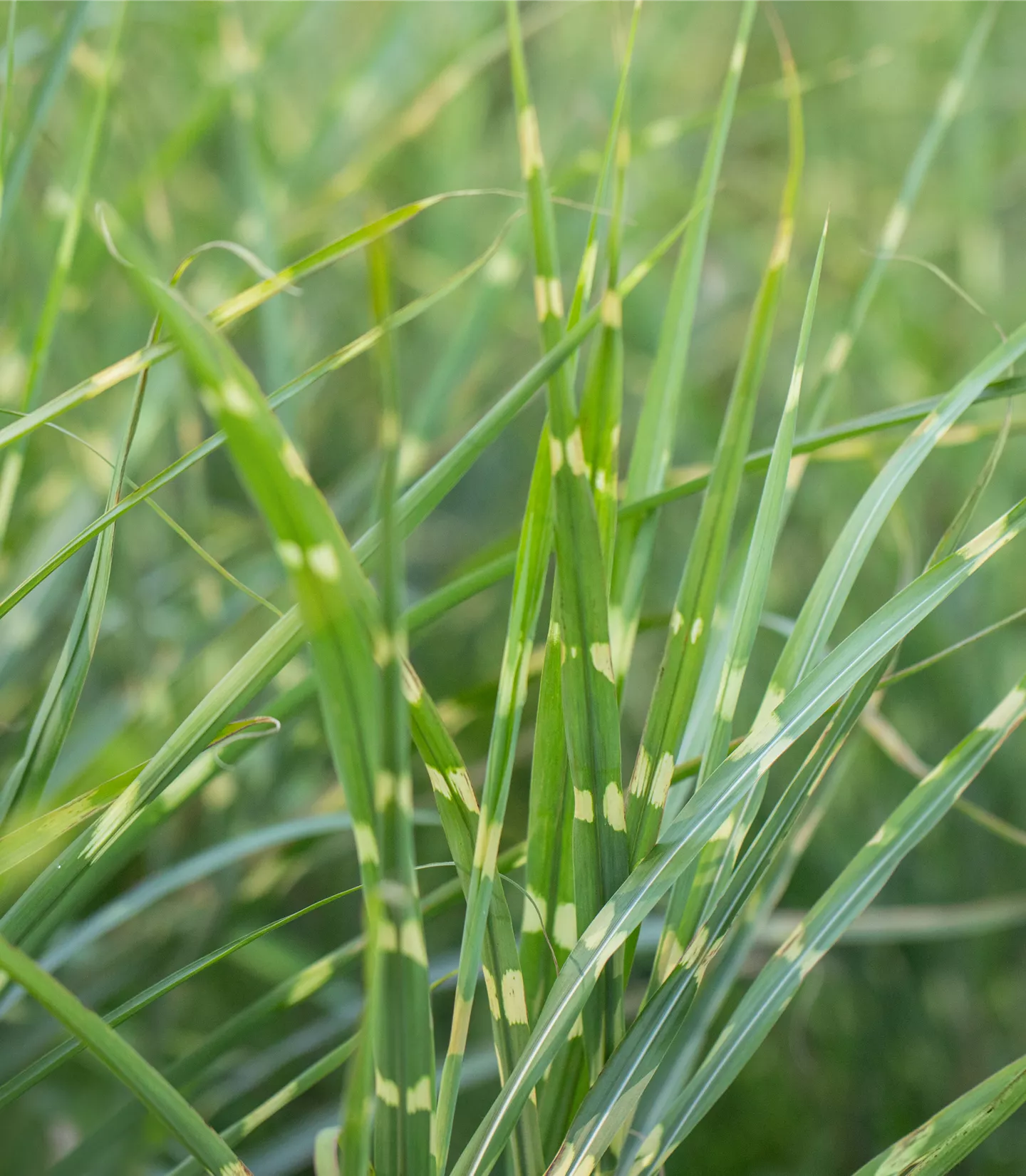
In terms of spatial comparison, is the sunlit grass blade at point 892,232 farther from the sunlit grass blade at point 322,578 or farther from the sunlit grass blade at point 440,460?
the sunlit grass blade at point 322,578

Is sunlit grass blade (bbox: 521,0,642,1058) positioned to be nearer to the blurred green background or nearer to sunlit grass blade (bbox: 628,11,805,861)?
sunlit grass blade (bbox: 628,11,805,861)

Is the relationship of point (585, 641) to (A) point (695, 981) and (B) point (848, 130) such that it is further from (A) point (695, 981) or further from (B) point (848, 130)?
(B) point (848, 130)

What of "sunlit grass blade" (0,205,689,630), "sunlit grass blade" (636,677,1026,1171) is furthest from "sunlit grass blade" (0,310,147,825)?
"sunlit grass blade" (636,677,1026,1171)

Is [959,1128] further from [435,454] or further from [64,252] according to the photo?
[435,454]

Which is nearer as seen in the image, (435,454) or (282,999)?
(282,999)

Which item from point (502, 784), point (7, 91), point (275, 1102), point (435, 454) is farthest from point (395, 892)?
point (435, 454)

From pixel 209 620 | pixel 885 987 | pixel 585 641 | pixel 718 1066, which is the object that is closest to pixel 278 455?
pixel 585 641

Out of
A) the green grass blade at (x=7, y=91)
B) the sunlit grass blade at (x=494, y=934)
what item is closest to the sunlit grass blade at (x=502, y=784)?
the sunlit grass blade at (x=494, y=934)
